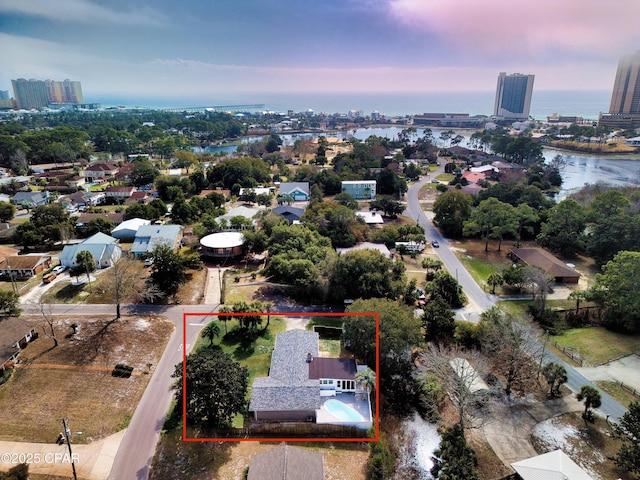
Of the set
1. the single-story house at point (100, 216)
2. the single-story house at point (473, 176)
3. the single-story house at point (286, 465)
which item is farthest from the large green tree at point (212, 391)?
the single-story house at point (473, 176)

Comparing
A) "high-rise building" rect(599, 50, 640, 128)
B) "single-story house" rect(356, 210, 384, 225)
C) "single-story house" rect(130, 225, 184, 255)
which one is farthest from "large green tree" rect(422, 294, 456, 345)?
"high-rise building" rect(599, 50, 640, 128)

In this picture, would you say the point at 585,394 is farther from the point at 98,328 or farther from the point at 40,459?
the point at 98,328

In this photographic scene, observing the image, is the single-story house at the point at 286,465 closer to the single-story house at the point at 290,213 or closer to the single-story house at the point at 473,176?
the single-story house at the point at 290,213

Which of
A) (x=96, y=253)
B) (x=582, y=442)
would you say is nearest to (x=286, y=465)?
(x=582, y=442)

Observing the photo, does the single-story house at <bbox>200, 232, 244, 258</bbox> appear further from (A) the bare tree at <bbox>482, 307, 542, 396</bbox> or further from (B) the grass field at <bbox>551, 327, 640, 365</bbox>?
(B) the grass field at <bbox>551, 327, 640, 365</bbox>

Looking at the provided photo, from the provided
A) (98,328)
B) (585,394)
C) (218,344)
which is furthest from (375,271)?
(98,328)

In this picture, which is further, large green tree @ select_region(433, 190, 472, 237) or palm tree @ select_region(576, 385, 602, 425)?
large green tree @ select_region(433, 190, 472, 237)

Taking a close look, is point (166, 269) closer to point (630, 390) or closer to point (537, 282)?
point (537, 282)
